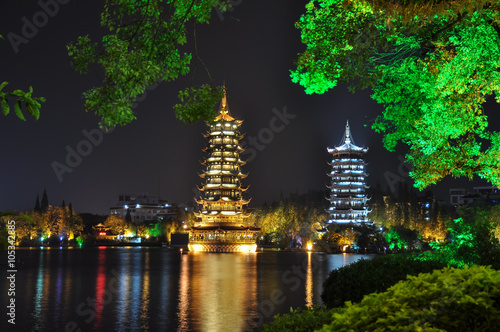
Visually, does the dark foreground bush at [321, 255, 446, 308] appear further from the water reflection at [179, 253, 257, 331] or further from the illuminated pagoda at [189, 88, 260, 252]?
the illuminated pagoda at [189, 88, 260, 252]

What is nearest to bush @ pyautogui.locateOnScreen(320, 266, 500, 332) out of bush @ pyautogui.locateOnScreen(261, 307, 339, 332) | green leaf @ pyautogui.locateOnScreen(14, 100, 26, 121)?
bush @ pyautogui.locateOnScreen(261, 307, 339, 332)

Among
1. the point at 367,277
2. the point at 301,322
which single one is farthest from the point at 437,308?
the point at 367,277

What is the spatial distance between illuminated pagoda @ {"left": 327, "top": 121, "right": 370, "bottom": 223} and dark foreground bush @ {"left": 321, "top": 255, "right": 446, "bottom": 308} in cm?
9872

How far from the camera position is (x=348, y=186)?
365 ft

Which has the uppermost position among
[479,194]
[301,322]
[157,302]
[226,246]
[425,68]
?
[479,194]

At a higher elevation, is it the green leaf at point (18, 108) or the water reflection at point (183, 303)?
the green leaf at point (18, 108)

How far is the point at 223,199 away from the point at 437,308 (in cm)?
9060

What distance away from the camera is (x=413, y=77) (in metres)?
14.7

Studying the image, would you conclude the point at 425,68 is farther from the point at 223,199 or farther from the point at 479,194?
the point at 479,194

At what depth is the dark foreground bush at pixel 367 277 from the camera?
10297 millimetres

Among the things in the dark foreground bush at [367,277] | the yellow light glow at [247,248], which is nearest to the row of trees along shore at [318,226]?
the yellow light glow at [247,248]

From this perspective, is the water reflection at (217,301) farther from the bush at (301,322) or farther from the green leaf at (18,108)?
the green leaf at (18,108)

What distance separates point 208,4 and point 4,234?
6.58m

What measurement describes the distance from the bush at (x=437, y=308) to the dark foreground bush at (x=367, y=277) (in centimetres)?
573
